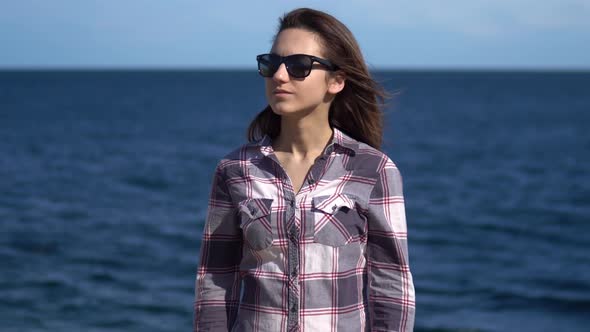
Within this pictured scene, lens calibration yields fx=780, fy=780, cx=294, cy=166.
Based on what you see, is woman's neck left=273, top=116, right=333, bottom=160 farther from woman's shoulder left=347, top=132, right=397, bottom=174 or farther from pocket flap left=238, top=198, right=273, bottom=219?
pocket flap left=238, top=198, right=273, bottom=219

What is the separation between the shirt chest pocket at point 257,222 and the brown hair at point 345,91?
373 mm

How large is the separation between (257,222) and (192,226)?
21.1m

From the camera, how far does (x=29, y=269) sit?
56.1ft

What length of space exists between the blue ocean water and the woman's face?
445 mm

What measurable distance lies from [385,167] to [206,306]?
0.78 m

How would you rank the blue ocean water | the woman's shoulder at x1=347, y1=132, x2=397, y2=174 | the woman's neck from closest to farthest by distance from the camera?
1. the woman's shoulder at x1=347, y1=132, x2=397, y2=174
2. the woman's neck
3. the blue ocean water

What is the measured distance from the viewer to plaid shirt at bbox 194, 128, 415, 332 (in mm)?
2523

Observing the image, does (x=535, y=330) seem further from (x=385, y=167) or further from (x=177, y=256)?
(x=385, y=167)

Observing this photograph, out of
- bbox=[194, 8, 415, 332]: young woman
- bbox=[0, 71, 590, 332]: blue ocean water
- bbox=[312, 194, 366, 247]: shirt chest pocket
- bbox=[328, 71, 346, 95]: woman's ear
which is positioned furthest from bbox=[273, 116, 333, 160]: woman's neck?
bbox=[0, 71, 590, 332]: blue ocean water

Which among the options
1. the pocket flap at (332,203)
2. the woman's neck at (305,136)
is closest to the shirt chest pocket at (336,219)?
the pocket flap at (332,203)

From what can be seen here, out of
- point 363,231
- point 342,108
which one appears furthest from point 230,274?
point 342,108

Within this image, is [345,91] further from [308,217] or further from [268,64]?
[308,217]

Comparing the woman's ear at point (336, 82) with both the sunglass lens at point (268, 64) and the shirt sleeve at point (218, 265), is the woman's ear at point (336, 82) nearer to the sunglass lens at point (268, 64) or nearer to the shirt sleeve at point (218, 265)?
the sunglass lens at point (268, 64)

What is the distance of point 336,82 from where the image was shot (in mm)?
2717
